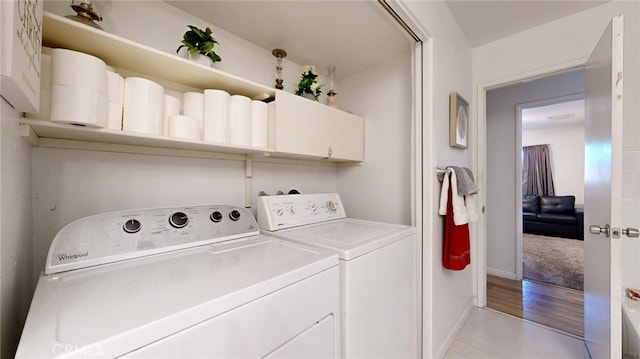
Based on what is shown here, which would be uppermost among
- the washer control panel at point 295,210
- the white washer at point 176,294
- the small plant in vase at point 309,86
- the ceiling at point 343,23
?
the ceiling at point 343,23

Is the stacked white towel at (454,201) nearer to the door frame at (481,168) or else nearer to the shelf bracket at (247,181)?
the door frame at (481,168)

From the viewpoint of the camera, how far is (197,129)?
111 centimetres

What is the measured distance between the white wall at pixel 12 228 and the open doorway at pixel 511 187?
3.12 m

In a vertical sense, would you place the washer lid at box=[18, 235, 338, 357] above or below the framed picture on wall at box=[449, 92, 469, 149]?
below

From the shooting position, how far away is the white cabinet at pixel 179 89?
2.79 feet

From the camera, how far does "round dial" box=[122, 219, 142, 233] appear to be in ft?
3.06

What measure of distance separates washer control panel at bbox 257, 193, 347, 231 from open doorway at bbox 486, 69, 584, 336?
1967 millimetres

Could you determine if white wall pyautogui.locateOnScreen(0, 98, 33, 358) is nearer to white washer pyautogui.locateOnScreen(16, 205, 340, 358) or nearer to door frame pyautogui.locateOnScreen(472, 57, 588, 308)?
white washer pyautogui.locateOnScreen(16, 205, 340, 358)

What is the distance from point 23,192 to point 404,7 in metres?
1.74

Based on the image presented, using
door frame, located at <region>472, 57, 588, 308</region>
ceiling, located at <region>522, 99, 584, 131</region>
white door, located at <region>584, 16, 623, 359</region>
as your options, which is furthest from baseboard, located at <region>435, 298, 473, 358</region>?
ceiling, located at <region>522, 99, 584, 131</region>

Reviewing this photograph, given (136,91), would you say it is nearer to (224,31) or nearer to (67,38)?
(67,38)

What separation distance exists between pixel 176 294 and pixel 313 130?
1.19 meters

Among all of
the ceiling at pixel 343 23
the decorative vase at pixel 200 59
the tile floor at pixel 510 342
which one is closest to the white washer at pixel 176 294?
the decorative vase at pixel 200 59

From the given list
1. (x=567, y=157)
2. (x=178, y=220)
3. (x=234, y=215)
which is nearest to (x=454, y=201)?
(x=234, y=215)
